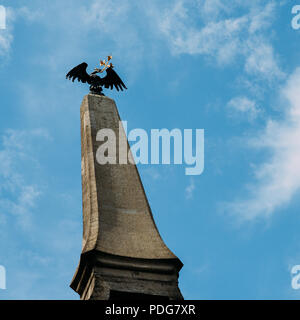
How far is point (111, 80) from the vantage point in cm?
2397

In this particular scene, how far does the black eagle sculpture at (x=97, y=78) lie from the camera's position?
2291cm

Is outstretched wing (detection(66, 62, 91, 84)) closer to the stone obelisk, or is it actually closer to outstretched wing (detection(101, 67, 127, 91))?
outstretched wing (detection(101, 67, 127, 91))

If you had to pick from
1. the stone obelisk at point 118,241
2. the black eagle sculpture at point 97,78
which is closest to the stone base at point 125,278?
the stone obelisk at point 118,241

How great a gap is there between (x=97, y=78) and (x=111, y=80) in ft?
2.63

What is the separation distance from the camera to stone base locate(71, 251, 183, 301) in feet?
46.4

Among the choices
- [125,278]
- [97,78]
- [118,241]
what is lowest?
[125,278]

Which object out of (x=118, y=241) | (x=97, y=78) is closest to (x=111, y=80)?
(x=97, y=78)

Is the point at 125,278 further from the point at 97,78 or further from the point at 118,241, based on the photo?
the point at 97,78

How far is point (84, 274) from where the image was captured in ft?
48.1

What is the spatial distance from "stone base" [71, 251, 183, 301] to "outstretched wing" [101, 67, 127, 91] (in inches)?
406

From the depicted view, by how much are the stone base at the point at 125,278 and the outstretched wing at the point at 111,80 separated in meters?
10.3
